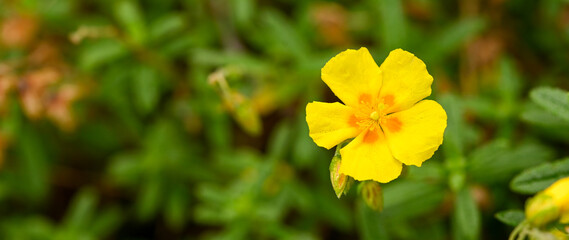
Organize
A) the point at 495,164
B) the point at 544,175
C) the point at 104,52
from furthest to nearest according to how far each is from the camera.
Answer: the point at 104,52
the point at 495,164
the point at 544,175

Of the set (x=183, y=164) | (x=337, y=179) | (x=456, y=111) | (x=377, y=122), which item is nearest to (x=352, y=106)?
(x=377, y=122)

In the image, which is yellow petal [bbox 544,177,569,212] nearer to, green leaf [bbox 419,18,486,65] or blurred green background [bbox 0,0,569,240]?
blurred green background [bbox 0,0,569,240]

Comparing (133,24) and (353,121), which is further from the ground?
(133,24)

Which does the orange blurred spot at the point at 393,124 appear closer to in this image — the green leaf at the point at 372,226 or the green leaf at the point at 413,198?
the green leaf at the point at 372,226

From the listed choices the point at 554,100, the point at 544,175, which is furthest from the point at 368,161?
the point at 554,100

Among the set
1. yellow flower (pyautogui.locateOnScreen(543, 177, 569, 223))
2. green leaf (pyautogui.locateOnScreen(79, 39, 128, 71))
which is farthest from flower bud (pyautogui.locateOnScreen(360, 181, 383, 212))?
green leaf (pyautogui.locateOnScreen(79, 39, 128, 71))

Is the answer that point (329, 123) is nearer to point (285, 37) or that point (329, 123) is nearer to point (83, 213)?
point (285, 37)

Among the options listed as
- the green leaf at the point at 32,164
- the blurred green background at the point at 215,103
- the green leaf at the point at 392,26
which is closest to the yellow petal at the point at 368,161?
the blurred green background at the point at 215,103
